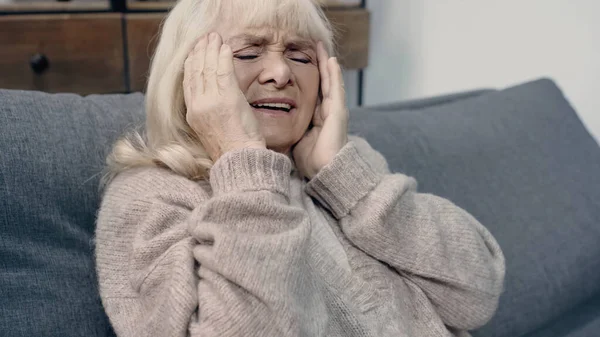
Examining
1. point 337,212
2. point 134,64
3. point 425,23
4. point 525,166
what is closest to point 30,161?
point 337,212

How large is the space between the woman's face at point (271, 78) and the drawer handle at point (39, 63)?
0.90 m

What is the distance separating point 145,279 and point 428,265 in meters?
0.48

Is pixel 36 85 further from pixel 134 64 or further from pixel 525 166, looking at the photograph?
pixel 525 166

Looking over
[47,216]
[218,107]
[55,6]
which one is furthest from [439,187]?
[55,6]

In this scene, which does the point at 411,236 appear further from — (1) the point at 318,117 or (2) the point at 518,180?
(2) the point at 518,180

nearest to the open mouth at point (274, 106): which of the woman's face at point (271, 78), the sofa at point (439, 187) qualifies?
the woman's face at point (271, 78)

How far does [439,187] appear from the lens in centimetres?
147

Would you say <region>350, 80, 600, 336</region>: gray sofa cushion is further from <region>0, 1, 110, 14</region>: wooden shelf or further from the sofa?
<region>0, 1, 110, 14</region>: wooden shelf

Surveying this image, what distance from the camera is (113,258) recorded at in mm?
927

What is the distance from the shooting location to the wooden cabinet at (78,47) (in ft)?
5.61

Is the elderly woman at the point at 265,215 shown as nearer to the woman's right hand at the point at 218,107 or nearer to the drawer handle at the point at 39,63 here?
the woman's right hand at the point at 218,107

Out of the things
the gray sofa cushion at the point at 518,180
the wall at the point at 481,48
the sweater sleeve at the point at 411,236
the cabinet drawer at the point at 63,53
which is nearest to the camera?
the sweater sleeve at the point at 411,236

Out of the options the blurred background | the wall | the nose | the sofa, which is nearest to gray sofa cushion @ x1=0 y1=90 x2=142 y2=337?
the sofa

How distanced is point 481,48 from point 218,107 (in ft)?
5.44
